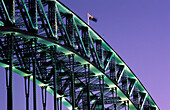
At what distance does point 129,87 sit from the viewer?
93.1 metres

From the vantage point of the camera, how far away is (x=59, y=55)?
2601 inches

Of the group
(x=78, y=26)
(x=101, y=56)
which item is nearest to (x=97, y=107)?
(x=101, y=56)

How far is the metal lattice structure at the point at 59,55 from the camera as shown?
5625 cm

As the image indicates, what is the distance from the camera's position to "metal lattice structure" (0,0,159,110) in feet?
185

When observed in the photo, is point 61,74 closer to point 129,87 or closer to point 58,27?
point 58,27

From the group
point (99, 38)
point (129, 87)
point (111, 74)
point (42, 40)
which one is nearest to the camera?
point (42, 40)

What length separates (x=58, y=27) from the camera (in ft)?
211

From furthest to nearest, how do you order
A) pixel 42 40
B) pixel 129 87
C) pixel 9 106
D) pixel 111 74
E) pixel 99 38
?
pixel 129 87, pixel 111 74, pixel 99 38, pixel 42 40, pixel 9 106

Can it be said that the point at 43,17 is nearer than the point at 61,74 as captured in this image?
Yes

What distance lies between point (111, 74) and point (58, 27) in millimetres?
20742

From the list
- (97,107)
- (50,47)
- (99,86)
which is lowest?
(97,107)

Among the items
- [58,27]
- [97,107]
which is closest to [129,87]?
[97,107]

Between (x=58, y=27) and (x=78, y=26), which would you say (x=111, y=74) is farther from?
(x=58, y=27)

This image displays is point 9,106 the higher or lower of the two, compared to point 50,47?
lower
